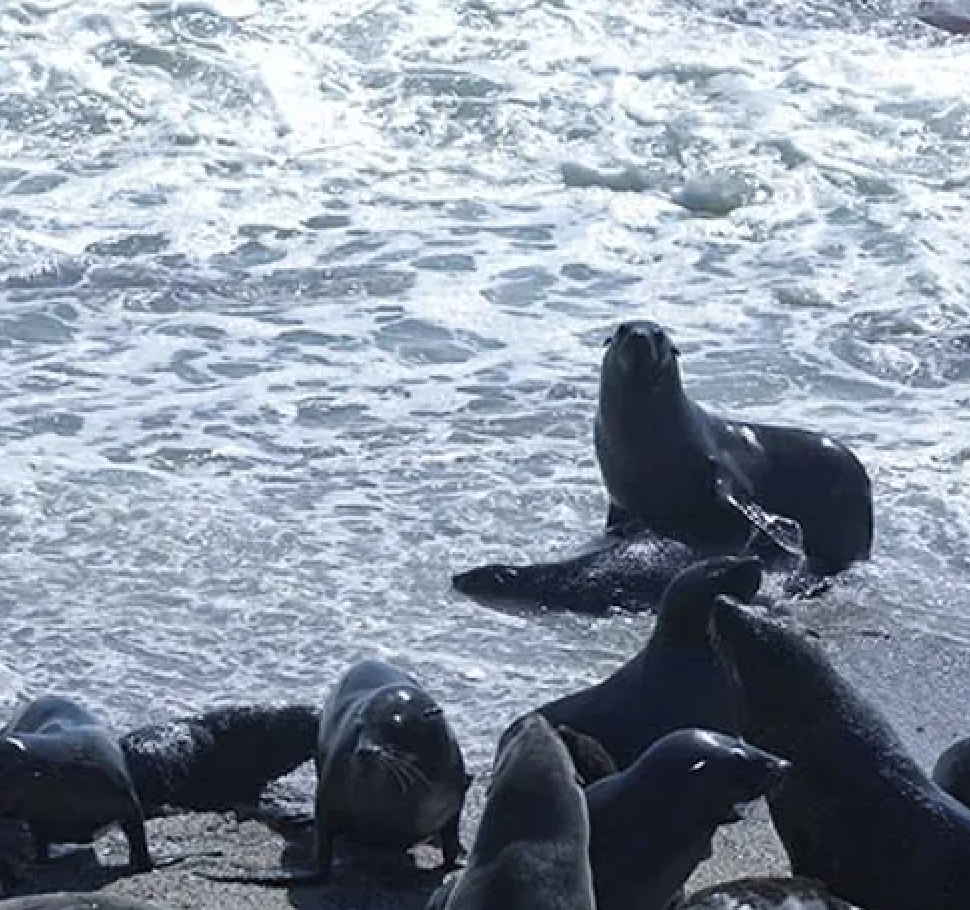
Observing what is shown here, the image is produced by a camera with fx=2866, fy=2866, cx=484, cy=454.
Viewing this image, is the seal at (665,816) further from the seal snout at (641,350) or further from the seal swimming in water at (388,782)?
the seal snout at (641,350)

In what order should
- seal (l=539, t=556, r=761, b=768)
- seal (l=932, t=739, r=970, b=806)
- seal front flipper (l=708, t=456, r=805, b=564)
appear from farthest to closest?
1. seal front flipper (l=708, t=456, r=805, b=564)
2. seal (l=539, t=556, r=761, b=768)
3. seal (l=932, t=739, r=970, b=806)

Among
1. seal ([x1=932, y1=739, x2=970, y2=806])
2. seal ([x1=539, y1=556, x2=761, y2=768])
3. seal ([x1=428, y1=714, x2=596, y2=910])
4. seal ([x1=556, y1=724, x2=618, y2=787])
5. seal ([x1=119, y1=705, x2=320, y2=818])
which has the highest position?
seal ([x1=428, y1=714, x2=596, y2=910])

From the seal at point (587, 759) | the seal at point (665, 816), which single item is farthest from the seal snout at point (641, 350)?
the seal at point (665, 816)

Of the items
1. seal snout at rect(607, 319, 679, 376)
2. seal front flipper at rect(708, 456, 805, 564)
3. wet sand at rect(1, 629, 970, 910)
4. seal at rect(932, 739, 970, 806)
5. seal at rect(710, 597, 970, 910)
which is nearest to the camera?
seal at rect(710, 597, 970, 910)

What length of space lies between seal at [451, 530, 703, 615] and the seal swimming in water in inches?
85.2

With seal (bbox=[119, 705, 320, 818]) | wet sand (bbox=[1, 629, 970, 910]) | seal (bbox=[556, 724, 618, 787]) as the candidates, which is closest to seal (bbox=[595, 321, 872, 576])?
wet sand (bbox=[1, 629, 970, 910])

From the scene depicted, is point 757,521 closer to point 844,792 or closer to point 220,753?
point 220,753

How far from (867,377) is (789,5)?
803 cm

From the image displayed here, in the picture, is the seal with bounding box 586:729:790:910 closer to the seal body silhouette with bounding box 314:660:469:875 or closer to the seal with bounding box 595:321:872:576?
the seal body silhouette with bounding box 314:660:469:875

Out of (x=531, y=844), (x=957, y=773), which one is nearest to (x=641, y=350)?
(x=957, y=773)

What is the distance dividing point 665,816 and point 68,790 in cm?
144

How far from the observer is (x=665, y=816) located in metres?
5.34

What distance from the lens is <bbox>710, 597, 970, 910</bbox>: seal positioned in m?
5.70

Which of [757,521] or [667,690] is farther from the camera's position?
[757,521]
